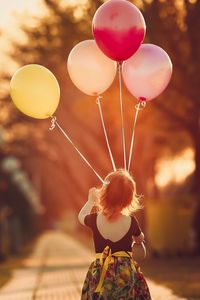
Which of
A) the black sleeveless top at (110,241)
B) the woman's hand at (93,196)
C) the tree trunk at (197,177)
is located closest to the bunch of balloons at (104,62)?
the woman's hand at (93,196)

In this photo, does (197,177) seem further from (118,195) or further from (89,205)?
(118,195)

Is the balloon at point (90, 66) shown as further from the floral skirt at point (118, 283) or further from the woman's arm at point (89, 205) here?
the floral skirt at point (118, 283)

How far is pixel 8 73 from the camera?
91.9ft

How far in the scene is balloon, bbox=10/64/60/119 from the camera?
8.85 meters

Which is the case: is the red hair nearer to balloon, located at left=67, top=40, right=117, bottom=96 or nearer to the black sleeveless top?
the black sleeveless top

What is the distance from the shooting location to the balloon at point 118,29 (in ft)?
29.0

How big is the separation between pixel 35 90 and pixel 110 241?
1.98m

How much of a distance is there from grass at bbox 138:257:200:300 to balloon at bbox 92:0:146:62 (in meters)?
4.56

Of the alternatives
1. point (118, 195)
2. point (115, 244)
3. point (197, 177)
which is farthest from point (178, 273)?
point (118, 195)

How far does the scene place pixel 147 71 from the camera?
30.2 ft

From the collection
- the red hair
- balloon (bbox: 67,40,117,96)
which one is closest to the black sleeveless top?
the red hair

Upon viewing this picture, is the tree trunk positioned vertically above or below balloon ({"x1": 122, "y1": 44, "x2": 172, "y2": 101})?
above

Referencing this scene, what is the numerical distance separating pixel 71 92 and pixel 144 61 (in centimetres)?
2025

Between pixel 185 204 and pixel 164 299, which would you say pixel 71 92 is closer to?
pixel 185 204
